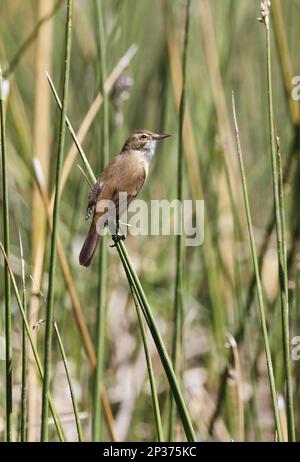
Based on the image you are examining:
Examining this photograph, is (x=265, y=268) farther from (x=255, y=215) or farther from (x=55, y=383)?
(x=55, y=383)

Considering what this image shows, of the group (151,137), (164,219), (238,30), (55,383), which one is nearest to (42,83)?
(151,137)

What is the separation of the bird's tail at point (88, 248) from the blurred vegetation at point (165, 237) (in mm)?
400

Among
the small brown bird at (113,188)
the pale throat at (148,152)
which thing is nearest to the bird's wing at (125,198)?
the small brown bird at (113,188)

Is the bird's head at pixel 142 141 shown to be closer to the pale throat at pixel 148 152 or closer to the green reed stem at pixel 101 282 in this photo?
the pale throat at pixel 148 152

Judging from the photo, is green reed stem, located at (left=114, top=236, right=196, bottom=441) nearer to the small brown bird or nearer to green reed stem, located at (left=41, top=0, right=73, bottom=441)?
green reed stem, located at (left=41, top=0, right=73, bottom=441)

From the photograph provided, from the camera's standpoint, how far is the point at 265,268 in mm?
3354

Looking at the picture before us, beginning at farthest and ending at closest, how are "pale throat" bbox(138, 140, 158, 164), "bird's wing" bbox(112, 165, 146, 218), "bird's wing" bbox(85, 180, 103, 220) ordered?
"pale throat" bbox(138, 140, 158, 164), "bird's wing" bbox(112, 165, 146, 218), "bird's wing" bbox(85, 180, 103, 220)

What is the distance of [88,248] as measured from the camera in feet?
5.81

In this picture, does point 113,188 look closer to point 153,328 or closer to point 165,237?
point 153,328

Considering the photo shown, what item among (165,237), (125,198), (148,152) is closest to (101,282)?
(125,198)

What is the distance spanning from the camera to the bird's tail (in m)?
1.75

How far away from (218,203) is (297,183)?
2.10 feet

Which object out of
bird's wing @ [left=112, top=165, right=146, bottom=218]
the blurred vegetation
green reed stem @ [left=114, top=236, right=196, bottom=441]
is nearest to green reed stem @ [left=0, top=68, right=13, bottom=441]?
green reed stem @ [left=114, top=236, right=196, bottom=441]

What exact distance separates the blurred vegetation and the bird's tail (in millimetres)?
400
